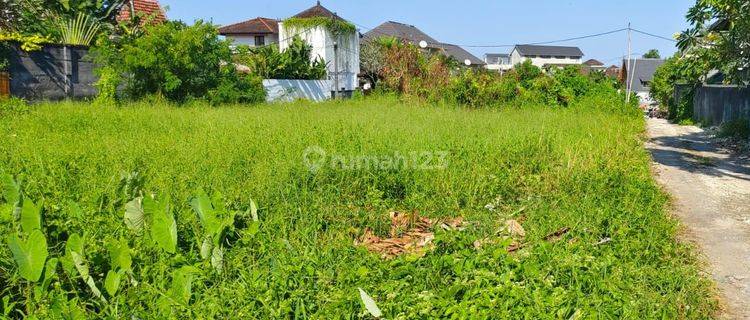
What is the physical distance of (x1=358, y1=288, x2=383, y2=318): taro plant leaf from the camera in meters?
2.85

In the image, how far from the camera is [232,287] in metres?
3.15

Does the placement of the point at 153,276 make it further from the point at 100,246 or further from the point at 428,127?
the point at 428,127

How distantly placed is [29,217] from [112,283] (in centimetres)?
79

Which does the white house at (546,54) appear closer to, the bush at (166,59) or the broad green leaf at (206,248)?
the bush at (166,59)

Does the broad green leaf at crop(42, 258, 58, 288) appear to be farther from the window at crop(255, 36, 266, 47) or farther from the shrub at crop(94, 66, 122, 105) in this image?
the window at crop(255, 36, 266, 47)

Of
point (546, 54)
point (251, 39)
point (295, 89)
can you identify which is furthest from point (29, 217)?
point (546, 54)

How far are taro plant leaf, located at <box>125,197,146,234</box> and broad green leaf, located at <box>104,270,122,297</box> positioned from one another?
71cm

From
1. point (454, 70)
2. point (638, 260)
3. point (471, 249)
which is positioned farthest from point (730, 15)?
point (454, 70)

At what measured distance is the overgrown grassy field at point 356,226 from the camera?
300cm

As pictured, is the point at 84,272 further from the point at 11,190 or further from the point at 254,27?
the point at 254,27

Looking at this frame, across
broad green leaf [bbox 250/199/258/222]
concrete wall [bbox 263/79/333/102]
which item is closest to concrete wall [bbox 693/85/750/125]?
broad green leaf [bbox 250/199/258/222]

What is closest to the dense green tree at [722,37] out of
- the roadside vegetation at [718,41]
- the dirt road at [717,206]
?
the roadside vegetation at [718,41]

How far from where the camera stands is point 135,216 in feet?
12.2

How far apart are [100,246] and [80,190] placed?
5.52 ft
